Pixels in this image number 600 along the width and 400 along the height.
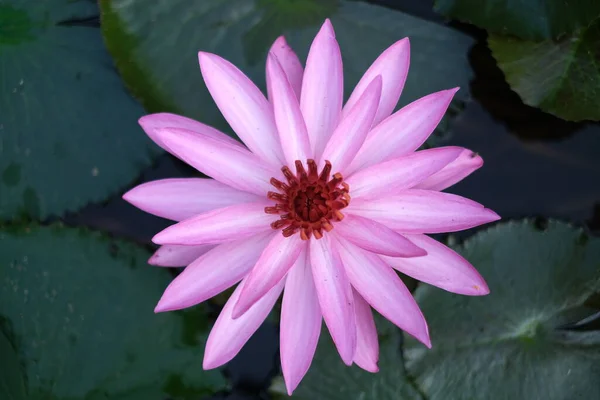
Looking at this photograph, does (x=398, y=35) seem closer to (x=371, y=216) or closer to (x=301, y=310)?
(x=371, y=216)

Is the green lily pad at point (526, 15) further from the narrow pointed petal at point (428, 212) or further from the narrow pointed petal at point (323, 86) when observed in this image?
the narrow pointed petal at point (428, 212)

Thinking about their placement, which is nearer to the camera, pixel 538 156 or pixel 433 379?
pixel 433 379

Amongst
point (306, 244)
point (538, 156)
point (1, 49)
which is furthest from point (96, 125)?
point (538, 156)

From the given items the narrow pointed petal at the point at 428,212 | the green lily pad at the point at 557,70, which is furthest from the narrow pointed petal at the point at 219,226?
the green lily pad at the point at 557,70

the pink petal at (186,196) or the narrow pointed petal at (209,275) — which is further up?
the pink petal at (186,196)

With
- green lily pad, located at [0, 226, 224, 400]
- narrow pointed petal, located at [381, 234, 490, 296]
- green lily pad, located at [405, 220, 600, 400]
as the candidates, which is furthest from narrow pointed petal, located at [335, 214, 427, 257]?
green lily pad, located at [0, 226, 224, 400]
